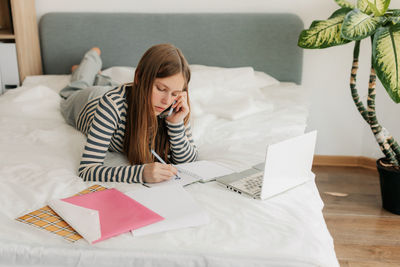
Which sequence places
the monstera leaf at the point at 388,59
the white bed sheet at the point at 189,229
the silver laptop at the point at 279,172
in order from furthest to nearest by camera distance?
1. the monstera leaf at the point at 388,59
2. the silver laptop at the point at 279,172
3. the white bed sheet at the point at 189,229

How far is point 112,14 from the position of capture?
256 cm

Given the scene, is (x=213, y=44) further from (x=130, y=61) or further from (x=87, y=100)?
(x=87, y=100)

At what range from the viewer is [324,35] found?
1.87 metres

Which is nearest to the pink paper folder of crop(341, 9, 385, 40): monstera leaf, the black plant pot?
crop(341, 9, 385, 40): monstera leaf

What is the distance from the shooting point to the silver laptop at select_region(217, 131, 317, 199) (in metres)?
1.06

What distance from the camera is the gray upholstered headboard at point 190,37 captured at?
251 centimetres

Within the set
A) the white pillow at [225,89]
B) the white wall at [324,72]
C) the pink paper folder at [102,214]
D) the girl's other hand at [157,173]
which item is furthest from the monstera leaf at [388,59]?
the pink paper folder at [102,214]

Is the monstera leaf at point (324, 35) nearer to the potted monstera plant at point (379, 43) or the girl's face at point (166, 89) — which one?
the potted monstera plant at point (379, 43)

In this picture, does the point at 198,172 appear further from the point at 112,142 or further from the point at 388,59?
the point at 388,59

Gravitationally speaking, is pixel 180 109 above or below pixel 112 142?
above

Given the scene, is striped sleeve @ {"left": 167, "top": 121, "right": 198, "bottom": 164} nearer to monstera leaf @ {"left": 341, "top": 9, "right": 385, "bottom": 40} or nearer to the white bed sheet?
the white bed sheet

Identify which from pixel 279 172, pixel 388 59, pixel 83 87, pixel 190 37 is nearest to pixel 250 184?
pixel 279 172

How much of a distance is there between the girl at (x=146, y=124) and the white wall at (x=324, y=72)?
4.42ft

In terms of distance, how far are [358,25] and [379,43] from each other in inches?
4.5
